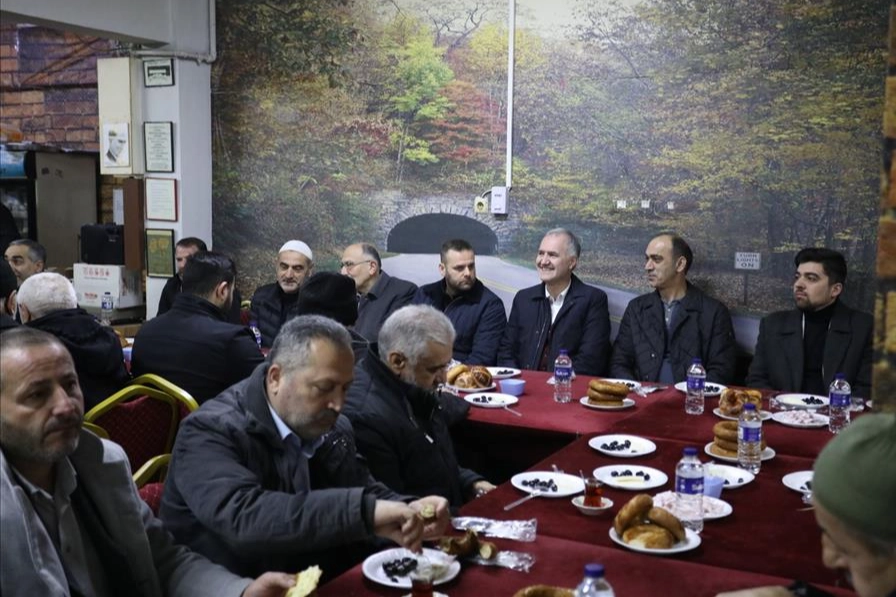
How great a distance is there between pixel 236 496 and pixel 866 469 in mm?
1428

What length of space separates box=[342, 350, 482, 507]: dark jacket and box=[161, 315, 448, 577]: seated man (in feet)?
1.17

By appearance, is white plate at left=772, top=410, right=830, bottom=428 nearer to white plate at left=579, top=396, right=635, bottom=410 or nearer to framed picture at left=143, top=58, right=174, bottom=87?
white plate at left=579, top=396, right=635, bottom=410

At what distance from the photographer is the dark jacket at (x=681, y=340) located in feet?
17.8

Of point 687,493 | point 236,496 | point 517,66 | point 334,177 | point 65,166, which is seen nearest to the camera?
point 236,496

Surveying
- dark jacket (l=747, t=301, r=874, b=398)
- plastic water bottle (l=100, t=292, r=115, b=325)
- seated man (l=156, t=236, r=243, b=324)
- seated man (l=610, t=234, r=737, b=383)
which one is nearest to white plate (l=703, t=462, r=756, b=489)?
dark jacket (l=747, t=301, r=874, b=398)

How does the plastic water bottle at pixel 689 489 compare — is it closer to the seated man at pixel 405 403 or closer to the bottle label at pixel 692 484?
the bottle label at pixel 692 484

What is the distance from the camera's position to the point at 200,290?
442 cm

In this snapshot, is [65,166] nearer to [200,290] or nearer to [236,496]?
[200,290]

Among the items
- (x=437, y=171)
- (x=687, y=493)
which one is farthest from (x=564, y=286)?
(x=687, y=493)

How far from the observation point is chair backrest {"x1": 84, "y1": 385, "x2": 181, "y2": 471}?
3465mm

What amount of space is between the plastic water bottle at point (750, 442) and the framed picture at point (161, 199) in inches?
209

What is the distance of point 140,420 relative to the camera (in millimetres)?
3557

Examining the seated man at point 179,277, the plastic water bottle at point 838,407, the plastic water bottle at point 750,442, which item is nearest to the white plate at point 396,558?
the plastic water bottle at point 750,442

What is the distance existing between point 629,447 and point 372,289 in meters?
3.05
